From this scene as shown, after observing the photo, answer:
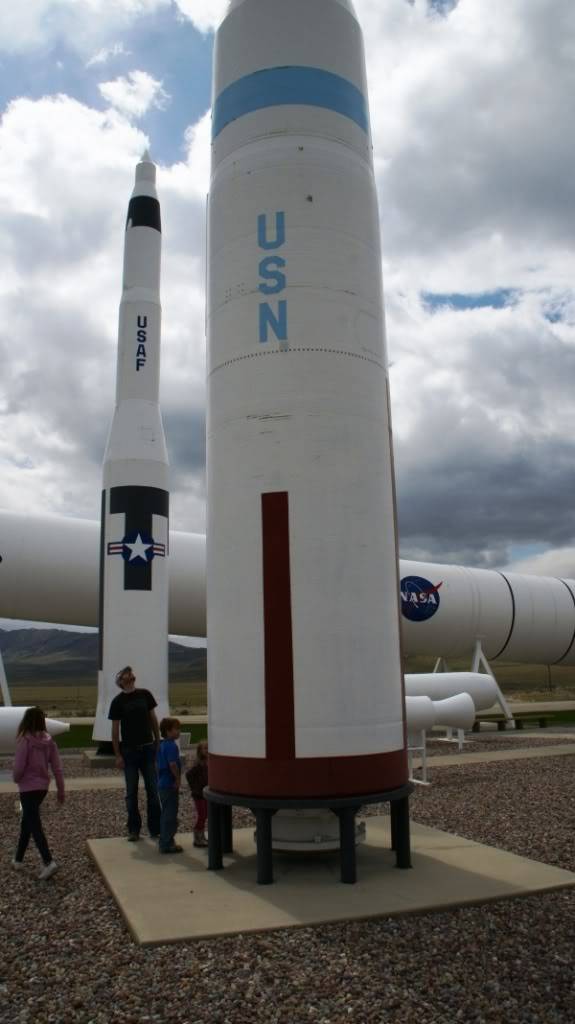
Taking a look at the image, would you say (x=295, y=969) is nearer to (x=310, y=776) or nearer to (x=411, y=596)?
(x=310, y=776)

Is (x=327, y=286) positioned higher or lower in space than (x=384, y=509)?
higher

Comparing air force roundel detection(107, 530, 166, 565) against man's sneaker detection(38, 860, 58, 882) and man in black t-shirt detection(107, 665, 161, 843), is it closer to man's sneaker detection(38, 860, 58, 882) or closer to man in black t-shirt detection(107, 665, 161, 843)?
man in black t-shirt detection(107, 665, 161, 843)

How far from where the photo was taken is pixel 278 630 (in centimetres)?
676

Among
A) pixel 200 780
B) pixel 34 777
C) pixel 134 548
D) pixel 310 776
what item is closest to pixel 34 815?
pixel 34 777

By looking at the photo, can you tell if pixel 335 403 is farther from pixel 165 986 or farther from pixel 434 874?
pixel 165 986

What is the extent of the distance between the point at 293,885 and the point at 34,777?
2528 millimetres

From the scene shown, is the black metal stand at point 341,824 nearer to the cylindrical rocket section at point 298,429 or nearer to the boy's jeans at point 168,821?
the cylindrical rocket section at point 298,429

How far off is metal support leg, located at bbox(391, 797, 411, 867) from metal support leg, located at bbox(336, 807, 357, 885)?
2.14 ft

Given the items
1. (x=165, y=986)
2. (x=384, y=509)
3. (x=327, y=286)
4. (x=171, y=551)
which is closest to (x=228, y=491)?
(x=384, y=509)

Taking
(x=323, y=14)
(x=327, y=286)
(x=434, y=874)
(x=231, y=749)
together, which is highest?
(x=323, y=14)

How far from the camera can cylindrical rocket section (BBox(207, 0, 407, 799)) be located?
673cm

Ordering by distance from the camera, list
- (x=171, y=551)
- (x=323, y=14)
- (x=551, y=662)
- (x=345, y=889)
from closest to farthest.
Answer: (x=345, y=889), (x=323, y=14), (x=171, y=551), (x=551, y=662)

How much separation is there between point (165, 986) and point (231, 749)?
2492 millimetres

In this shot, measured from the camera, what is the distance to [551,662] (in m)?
26.8
